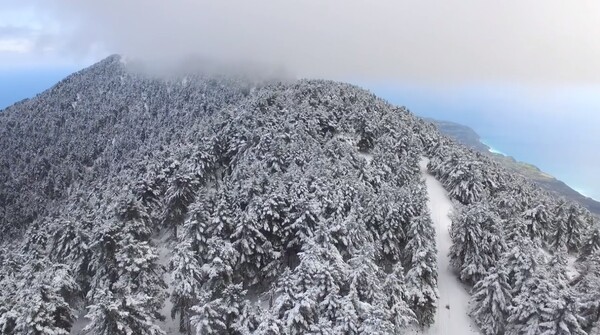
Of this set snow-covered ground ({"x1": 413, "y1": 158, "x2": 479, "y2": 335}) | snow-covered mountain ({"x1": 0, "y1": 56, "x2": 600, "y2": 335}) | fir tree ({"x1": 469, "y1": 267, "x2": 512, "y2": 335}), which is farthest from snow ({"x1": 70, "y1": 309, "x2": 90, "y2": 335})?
fir tree ({"x1": 469, "y1": 267, "x2": 512, "y2": 335})

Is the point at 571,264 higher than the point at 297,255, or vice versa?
the point at 297,255

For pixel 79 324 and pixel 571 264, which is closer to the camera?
pixel 79 324

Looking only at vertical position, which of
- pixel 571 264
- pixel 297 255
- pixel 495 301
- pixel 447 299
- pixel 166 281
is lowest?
pixel 571 264

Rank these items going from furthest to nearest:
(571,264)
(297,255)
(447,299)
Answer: (571,264)
(447,299)
(297,255)

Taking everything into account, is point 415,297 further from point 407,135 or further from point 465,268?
point 407,135

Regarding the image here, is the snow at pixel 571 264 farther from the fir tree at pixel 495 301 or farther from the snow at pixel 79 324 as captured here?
the snow at pixel 79 324

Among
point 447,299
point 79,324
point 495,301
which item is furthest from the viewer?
point 447,299

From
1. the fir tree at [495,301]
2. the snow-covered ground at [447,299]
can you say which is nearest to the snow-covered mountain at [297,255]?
the fir tree at [495,301]

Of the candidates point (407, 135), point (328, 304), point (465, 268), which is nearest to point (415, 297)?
point (465, 268)

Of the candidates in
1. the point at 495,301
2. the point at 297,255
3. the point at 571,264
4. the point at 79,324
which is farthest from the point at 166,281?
the point at 571,264

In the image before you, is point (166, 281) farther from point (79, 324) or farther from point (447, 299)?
point (447, 299)

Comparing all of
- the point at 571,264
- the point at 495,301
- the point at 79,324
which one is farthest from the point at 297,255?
the point at 571,264
